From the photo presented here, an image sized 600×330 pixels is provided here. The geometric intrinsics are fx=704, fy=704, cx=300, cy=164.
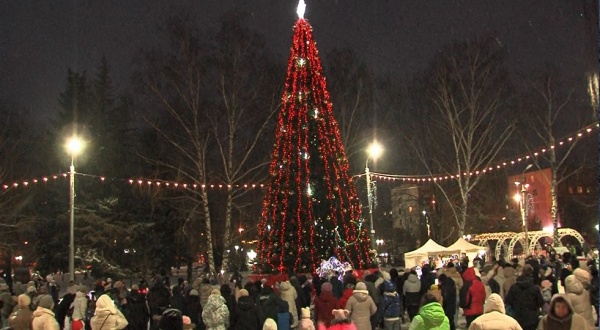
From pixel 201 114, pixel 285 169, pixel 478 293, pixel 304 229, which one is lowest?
pixel 478 293

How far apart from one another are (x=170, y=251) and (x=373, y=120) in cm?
1431

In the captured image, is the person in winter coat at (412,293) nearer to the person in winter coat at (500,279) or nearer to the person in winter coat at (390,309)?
the person in winter coat at (500,279)

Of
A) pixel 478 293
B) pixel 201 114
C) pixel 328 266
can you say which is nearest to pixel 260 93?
pixel 201 114

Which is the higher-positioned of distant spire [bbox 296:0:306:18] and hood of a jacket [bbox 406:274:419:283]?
distant spire [bbox 296:0:306:18]

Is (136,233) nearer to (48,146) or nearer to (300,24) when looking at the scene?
(48,146)

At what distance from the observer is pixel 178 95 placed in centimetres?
3419

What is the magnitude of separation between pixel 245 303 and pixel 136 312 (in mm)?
3329

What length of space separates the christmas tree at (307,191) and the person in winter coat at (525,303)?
44.7ft

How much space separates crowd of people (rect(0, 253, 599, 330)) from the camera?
7.23m

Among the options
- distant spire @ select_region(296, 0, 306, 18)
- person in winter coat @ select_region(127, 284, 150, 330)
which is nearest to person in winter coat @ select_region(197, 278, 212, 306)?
person in winter coat @ select_region(127, 284, 150, 330)

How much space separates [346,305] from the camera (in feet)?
36.1

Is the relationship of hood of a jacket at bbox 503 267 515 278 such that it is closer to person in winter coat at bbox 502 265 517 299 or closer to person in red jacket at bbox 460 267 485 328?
person in winter coat at bbox 502 265 517 299

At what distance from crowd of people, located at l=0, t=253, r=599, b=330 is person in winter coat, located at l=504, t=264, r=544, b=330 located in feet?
0.05

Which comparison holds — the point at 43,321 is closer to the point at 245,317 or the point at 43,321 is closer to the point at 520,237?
the point at 245,317
